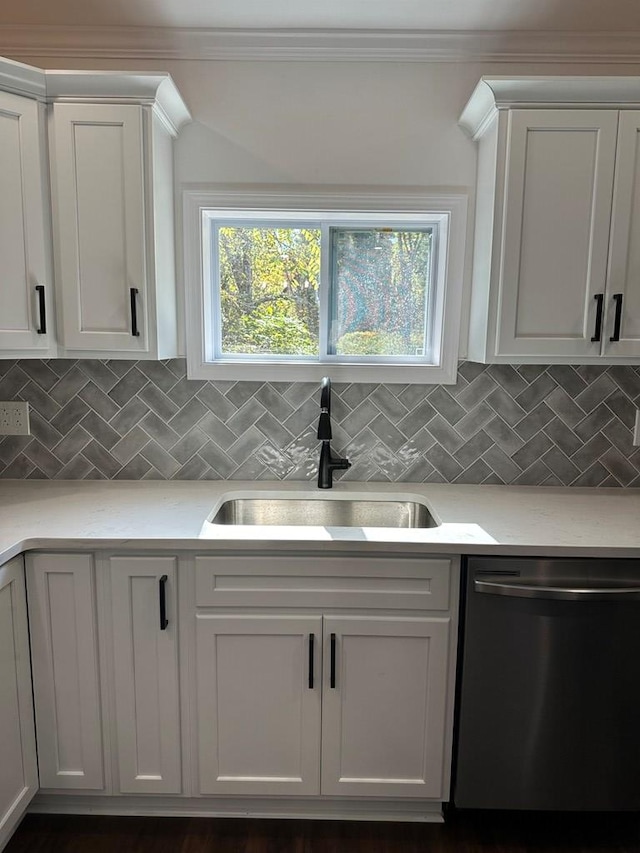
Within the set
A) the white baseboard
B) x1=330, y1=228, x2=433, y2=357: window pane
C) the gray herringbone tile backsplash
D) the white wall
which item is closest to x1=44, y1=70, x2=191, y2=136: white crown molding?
the white wall

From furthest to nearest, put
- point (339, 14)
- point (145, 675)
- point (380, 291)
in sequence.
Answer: point (380, 291), point (339, 14), point (145, 675)

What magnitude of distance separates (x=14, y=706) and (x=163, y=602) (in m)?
0.50

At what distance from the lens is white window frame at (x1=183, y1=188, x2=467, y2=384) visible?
2096mm

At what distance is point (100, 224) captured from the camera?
182 cm

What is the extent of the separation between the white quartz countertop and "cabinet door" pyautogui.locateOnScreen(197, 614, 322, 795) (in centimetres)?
26

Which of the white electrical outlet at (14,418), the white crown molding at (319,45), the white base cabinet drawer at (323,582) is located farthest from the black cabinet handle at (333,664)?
the white crown molding at (319,45)

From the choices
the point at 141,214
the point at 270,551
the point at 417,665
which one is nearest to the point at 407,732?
the point at 417,665

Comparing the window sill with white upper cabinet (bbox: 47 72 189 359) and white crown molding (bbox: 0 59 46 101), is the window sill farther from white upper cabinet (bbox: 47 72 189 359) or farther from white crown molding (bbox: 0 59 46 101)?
white crown molding (bbox: 0 59 46 101)

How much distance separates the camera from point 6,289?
1.78m

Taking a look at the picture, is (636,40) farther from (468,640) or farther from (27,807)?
(27,807)

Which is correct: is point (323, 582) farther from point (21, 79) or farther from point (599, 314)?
point (21, 79)

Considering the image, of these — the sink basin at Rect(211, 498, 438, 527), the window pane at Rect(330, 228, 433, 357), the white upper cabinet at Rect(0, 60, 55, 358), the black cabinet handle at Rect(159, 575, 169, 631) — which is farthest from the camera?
the window pane at Rect(330, 228, 433, 357)

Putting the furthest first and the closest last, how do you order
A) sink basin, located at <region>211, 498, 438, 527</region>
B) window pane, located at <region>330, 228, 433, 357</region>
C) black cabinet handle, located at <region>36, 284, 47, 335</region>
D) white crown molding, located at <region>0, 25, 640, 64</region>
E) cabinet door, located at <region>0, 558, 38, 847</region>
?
1. window pane, located at <region>330, 228, 433, 357</region>
2. sink basin, located at <region>211, 498, 438, 527</region>
3. white crown molding, located at <region>0, 25, 640, 64</region>
4. black cabinet handle, located at <region>36, 284, 47, 335</region>
5. cabinet door, located at <region>0, 558, 38, 847</region>

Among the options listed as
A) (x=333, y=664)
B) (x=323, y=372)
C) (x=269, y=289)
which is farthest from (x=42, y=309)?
(x=333, y=664)
